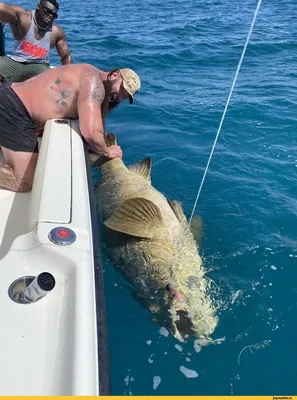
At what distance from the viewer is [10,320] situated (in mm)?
2084

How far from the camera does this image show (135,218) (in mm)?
4102

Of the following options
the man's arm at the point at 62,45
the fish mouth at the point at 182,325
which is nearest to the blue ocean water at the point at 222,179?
the fish mouth at the point at 182,325

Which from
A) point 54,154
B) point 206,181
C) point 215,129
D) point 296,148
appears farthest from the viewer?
point 215,129

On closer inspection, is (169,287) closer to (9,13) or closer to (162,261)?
(162,261)

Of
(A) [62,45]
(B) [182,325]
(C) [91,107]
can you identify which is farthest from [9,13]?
(B) [182,325]

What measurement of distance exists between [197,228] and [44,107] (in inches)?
86.8

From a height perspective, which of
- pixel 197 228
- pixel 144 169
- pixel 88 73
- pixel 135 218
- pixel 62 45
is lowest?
pixel 197 228

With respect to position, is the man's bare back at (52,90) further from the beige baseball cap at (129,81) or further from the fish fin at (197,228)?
the fish fin at (197,228)

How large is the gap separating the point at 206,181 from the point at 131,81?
2.16 m

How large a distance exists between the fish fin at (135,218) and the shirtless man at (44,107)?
79 cm

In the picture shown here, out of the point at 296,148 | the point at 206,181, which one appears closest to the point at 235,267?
the point at 206,181

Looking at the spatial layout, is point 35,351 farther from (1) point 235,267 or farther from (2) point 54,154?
(1) point 235,267

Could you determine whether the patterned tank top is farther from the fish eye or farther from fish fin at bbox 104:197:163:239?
the fish eye

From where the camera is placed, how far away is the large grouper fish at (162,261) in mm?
3641
